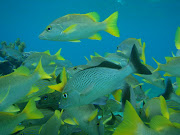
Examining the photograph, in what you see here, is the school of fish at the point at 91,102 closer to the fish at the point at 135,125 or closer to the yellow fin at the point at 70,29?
the fish at the point at 135,125

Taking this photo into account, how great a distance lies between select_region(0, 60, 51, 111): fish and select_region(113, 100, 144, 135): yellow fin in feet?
3.45

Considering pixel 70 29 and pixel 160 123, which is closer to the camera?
pixel 160 123

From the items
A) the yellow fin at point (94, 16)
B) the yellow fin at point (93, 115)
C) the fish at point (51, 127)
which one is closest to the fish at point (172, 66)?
the yellow fin at point (93, 115)

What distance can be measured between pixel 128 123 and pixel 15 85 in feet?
3.84

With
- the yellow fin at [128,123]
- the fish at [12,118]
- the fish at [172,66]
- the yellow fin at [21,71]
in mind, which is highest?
the yellow fin at [21,71]

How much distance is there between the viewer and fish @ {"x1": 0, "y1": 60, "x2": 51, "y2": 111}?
4.60 feet

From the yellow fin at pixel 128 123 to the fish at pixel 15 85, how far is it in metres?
1.05

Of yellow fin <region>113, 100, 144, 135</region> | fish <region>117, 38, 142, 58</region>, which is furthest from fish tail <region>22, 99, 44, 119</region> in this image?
fish <region>117, 38, 142, 58</region>

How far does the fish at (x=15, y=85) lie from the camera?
1403mm

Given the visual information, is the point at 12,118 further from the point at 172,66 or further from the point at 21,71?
the point at 172,66

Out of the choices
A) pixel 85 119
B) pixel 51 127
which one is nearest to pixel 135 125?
pixel 85 119

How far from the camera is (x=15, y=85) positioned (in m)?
1.46

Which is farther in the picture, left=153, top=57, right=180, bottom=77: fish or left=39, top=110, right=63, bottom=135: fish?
left=153, top=57, right=180, bottom=77: fish

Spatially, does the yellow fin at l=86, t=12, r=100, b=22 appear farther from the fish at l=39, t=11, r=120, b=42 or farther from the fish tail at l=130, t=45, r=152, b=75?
the fish tail at l=130, t=45, r=152, b=75
